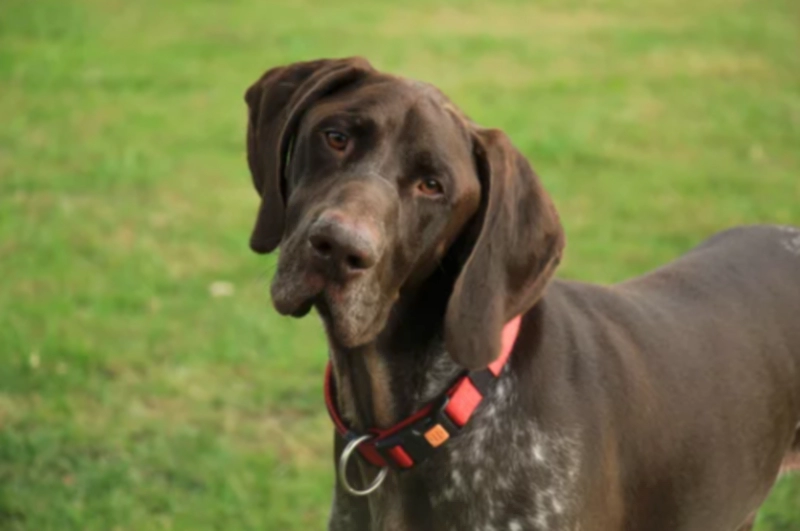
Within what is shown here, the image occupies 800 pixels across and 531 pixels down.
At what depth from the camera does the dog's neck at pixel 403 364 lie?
4172mm

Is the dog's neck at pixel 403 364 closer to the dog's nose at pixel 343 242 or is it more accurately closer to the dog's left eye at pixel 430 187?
the dog's left eye at pixel 430 187

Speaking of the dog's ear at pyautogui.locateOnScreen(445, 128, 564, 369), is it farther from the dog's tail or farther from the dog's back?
the dog's tail

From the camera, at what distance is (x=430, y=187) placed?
3.94 meters

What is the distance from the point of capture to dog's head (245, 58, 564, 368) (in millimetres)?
3793

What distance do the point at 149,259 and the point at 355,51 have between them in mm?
6134

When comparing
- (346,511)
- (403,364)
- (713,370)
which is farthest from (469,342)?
(713,370)

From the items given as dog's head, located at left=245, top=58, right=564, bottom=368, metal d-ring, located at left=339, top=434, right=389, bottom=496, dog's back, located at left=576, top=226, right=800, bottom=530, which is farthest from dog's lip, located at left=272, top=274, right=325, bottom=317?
dog's back, located at left=576, top=226, right=800, bottom=530

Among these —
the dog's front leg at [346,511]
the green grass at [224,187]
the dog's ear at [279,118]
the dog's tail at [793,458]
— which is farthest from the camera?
the green grass at [224,187]

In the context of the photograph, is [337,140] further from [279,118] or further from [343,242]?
[343,242]

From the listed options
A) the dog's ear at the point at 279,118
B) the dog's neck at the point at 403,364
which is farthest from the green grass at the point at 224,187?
the dog's neck at the point at 403,364

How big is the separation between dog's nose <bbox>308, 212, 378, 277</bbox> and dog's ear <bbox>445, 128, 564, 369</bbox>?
38cm

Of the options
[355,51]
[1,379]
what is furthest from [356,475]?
[355,51]

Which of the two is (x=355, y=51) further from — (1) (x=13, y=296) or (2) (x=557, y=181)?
(1) (x=13, y=296)

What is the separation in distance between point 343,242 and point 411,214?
1.10ft
